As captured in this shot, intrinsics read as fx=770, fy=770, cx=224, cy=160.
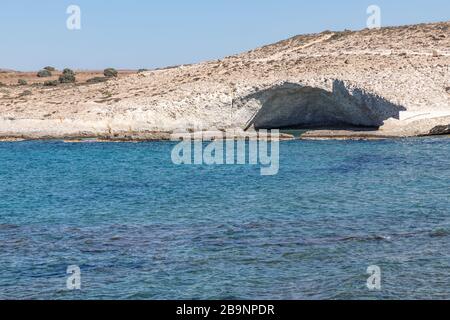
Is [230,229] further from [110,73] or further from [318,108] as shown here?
[110,73]

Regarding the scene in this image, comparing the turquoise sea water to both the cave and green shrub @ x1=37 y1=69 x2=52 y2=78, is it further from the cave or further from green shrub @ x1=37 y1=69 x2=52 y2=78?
green shrub @ x1=37 y1=69 x2=52 y2=78

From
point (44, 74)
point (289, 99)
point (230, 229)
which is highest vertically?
point (44, 74)

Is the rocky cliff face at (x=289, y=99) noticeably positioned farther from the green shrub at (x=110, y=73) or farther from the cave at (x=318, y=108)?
the green shrub at (x=110, y=73)

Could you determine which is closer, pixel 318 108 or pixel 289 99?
pixel 318 108

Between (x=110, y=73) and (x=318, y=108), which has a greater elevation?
(x=110, y=73)

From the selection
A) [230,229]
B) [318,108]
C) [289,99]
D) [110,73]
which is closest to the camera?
[230,229]

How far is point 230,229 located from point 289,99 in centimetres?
3390

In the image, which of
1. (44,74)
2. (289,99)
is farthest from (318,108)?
(44,74)

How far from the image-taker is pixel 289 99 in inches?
2202

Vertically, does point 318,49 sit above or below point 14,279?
above

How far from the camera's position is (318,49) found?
6347cm
